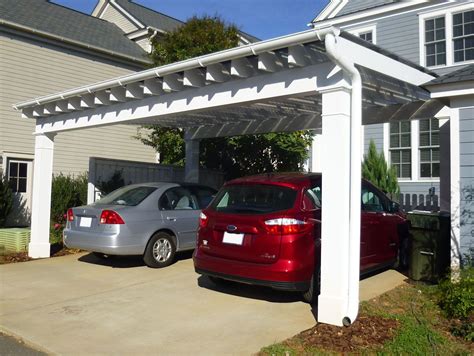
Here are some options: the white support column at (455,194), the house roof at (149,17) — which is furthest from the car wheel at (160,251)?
the house roof at (149,17)

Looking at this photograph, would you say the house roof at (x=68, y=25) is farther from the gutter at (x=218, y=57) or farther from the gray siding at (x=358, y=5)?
the gutter at (x=218, y=57)

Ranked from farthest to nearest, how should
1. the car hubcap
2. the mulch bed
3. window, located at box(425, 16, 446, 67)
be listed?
window, located at box(425, 16, 446, 67)
the car hubcap
the mulch bed

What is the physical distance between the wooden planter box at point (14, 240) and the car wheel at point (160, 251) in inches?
136

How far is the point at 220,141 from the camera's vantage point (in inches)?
541

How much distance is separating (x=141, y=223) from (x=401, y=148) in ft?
29.1

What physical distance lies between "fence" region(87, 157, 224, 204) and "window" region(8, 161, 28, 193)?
395cm

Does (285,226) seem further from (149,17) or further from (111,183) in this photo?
(149,17)

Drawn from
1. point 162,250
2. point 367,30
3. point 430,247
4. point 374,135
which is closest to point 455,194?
point 430,247

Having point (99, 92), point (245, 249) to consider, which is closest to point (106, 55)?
point (99, 92)

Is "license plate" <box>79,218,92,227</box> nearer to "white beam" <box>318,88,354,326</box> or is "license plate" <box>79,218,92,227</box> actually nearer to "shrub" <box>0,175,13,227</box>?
"white beam" <box>318,88,354,326</box>

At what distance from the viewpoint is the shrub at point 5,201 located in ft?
42.1

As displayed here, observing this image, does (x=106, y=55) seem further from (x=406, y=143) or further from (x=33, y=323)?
(x=33, y=323)

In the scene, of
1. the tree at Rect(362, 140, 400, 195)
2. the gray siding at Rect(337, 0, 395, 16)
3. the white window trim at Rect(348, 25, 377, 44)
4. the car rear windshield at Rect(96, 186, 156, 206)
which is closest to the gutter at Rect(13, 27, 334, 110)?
the car rear windshield at Rect(96, 186, 156, 206)

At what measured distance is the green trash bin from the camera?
6895 millimetres
